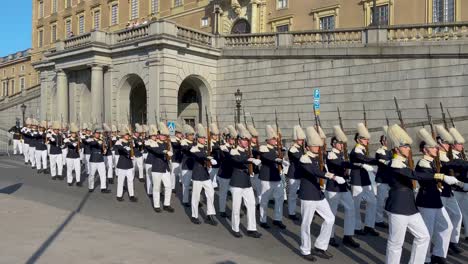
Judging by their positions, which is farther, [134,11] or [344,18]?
[134,11]

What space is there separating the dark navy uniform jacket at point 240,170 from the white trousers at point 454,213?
350 cm

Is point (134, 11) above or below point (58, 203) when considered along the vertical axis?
above

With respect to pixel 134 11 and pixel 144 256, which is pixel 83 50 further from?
pixel 144 256

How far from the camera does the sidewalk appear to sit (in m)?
7.13

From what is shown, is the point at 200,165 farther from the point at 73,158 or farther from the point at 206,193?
the point at 73,158

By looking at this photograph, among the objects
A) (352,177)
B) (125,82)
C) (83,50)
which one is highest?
(83,50)

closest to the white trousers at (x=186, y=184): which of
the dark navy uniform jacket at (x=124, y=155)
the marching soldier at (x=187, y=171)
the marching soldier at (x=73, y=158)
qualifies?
the marching soldier at (x=187, y=171)

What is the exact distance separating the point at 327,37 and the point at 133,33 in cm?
1038

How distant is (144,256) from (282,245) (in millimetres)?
2518

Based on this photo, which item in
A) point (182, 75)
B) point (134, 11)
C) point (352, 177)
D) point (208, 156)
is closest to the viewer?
point (352, 177)

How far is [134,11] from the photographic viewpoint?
42438mm

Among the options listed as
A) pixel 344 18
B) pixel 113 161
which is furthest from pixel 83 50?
pixel 344 18

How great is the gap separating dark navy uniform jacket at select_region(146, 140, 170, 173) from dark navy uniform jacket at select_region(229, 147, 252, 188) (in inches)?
106

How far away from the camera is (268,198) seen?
33.2ft
